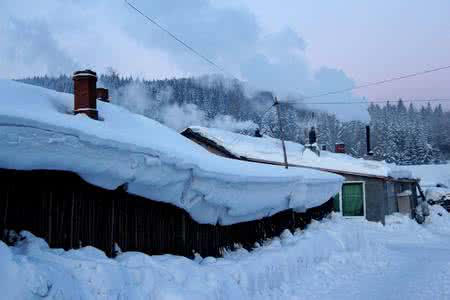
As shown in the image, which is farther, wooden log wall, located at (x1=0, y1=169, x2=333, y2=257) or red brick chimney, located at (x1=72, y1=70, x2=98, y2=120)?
red brick chimney, located at (x1=72, y1=70, x2=98, y2=120)

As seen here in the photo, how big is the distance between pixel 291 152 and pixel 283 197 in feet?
58.1

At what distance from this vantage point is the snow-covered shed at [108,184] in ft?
16.2

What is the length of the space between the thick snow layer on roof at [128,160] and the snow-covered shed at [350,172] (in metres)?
12.1

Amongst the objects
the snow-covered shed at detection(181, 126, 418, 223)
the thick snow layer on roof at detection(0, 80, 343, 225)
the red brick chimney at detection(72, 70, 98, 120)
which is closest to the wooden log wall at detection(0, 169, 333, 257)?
the thick snow layer on roof at detection(0, 80, 343, 225)

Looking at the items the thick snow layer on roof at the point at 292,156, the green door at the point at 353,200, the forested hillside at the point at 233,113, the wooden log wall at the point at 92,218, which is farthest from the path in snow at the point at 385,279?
the forested hillside at the point at 233,113

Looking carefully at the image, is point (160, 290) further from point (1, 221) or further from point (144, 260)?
point (1, 221)

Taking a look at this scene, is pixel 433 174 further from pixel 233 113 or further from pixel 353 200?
pixel 353 200

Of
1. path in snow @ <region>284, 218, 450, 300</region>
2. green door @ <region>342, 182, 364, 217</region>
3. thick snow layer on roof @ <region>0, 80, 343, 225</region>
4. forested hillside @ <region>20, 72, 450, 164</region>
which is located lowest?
path in snow @ <region>284, 218, 450, 300</region>

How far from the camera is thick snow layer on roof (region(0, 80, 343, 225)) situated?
4.79 metres

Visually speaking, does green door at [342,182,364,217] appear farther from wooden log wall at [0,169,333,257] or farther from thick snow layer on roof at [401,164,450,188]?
thick snow layer on roof at [401,164,450,188]

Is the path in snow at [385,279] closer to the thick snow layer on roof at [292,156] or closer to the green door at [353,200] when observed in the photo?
the green door at [353,200]

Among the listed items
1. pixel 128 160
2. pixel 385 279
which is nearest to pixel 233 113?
pixel 385 279

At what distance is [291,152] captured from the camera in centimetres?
2848

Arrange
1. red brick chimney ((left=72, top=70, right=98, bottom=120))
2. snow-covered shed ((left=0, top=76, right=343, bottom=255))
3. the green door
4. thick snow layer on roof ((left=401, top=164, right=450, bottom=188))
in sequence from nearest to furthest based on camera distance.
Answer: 1. snow-covered shed ((left=0, top=76, right=343, bottom=255))
2. red brick chimney ((left=72, top=70, right=98, bottom=120))
3. the green door
4. thick snow layer on roof ((left=401, top=164, right=450, bottom=188))
